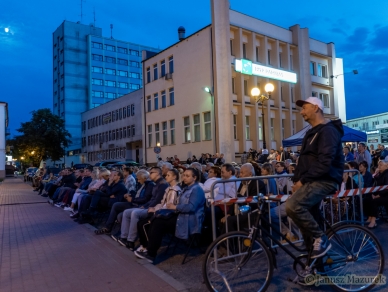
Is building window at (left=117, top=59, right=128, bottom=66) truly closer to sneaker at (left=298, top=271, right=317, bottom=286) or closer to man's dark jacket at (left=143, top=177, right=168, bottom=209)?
man's dark jacket at (left=143, top=177, right=168, bottom=209)

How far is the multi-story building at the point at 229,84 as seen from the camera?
96.1 ft

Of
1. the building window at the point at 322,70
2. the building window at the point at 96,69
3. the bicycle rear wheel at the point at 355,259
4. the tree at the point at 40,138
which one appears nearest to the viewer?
the bicycle rear wheel at the point at 355,259

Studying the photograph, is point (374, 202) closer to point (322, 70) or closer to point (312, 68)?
point (312, 68)

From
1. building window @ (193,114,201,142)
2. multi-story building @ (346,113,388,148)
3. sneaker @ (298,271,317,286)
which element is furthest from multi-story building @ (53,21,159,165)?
sneaker @ (298,271,317,286)

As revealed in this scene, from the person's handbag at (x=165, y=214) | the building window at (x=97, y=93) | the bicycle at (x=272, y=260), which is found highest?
the building window at (x=97, y=93)

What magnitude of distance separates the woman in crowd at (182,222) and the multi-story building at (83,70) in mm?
74165

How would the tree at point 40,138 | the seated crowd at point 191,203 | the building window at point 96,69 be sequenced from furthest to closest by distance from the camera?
1. the building window at point 96,69
2. the tree at point 40,138
3. the seated crowd at point 191,203

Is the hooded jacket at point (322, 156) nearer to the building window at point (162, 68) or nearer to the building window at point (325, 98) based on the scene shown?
the building window at point (162, 68)

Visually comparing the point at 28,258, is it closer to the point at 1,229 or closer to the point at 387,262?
the point at 1,229

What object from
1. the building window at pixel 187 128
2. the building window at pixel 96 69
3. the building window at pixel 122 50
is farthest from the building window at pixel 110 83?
the building window at pixel 187 128

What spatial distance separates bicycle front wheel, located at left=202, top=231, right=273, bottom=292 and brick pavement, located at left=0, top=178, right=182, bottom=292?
0.81 m

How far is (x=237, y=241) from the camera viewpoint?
13.8ft

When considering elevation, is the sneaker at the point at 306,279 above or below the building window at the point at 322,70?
below

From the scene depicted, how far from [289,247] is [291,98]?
3260cm
